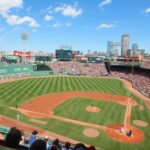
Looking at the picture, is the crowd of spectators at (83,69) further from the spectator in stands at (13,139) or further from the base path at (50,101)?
the spectator in stands at (13,139)

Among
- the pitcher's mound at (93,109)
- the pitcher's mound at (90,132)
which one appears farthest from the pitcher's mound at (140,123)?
the pitcher's mound at (90,132)

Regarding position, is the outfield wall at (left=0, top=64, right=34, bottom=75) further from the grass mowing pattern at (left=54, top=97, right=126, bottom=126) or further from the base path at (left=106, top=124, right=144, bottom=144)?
the base path at (left=106, top=124, right=144, bottom=144)

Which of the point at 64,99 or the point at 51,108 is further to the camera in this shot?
the point at 64,99

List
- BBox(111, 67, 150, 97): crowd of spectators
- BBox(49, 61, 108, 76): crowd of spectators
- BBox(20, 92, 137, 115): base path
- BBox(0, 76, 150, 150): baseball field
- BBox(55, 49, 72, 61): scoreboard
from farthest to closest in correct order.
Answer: BBox(55, 49, 72, 61): scoreboard < BBox(49, 61, 108, 76): crowd of spectators < BBox(111, 67, 150, 97): crowd of spectators < BBox(20, 92, 137, 115): base path < BBox(0, 76, 150, 150): baseball field

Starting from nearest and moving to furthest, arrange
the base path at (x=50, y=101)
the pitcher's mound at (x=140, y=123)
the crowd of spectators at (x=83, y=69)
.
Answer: the pitcher's mound at (x=140, y=123) < the base path at (x=50, y=101) < the crowd of spectators at (x=83, y=69)

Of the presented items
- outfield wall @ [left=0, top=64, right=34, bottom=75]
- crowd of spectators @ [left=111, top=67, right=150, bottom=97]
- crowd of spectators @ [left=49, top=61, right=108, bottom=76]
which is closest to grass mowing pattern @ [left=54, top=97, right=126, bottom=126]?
crowd of spectators @ [left=111, top=67, right=150, bottom=97]

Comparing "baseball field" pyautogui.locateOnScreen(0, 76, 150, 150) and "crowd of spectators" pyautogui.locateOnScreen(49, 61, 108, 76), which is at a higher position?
"crowd of spectators" pyautogui.locateOnScreen(49, 61, 108, 76)

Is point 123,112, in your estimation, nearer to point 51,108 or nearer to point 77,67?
point 51,108

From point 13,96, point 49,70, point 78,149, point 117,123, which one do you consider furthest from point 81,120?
point 49,70
